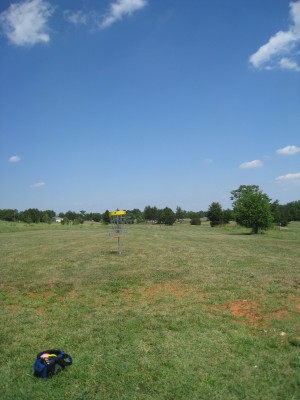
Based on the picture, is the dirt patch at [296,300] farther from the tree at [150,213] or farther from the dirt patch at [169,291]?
the tree at [150,213]

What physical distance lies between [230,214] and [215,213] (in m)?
5.51

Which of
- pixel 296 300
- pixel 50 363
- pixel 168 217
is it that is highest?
pixel 168 217

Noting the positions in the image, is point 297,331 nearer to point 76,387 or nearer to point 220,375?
point 220,375

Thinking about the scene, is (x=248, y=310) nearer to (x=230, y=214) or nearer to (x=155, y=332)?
Result: (x=155, y=332)

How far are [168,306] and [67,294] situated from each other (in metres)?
3.85

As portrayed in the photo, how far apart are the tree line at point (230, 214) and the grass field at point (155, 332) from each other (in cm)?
1018

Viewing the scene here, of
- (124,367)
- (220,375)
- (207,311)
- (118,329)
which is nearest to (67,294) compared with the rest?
(118,329)

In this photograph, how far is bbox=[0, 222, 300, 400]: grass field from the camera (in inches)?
246

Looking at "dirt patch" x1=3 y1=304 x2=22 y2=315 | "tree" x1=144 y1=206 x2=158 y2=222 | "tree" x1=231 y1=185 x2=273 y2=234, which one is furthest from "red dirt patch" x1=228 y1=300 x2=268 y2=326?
"tree" x1=144 y1=206 x2=158 y2=222

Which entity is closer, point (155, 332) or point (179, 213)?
point (155, 332)

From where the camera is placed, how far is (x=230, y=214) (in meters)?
86.2

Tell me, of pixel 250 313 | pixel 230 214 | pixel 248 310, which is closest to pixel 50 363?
pixel 250 313

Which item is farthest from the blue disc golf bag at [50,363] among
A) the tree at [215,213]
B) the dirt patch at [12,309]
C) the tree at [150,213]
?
the tree at [150,213]

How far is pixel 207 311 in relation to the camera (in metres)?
10.1
